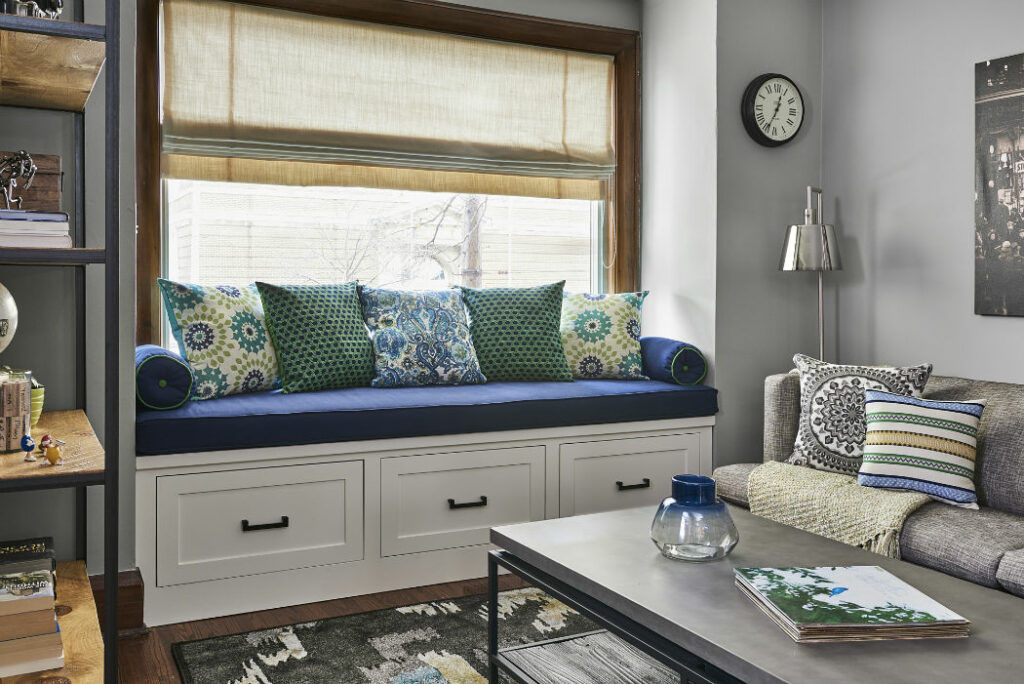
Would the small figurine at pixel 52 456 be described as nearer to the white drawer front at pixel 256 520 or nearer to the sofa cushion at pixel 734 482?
the white drawer front at pixel 256 520

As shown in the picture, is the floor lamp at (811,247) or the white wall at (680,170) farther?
the white wall at (680,170)

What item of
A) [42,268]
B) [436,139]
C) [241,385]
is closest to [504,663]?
[241,385]

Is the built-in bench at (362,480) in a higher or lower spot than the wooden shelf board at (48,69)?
lower

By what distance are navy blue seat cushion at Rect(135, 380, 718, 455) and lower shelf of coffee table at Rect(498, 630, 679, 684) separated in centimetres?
94

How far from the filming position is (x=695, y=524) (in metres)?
1.88

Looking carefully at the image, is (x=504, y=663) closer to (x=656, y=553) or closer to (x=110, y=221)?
(x=656, y=553)

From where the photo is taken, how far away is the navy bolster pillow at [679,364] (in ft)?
12.0

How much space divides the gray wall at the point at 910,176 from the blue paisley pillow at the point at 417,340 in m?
1.73

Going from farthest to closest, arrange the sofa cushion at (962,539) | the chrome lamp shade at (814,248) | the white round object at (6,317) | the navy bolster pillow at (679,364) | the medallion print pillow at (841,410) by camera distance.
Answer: the navy bolster pillow at (679,364)
the chrome lamp shade at (814,248)
the medallion print pillow at (841,410)
the sofa cushion at (962,539)
the white round object at (6,317)

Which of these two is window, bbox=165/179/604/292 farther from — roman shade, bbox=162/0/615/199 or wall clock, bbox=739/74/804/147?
wall clock, bbox=739/74/804/147

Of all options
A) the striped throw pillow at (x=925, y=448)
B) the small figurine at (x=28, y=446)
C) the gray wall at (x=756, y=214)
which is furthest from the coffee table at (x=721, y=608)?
the gray wall at (x=756, y=214)

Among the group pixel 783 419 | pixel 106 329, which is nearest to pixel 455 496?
pixel 783 419

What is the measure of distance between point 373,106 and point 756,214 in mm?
1713

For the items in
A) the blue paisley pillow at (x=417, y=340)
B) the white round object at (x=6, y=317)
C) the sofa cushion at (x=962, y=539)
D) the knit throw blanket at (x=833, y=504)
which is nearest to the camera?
the white round object at (x=6, y=317)
